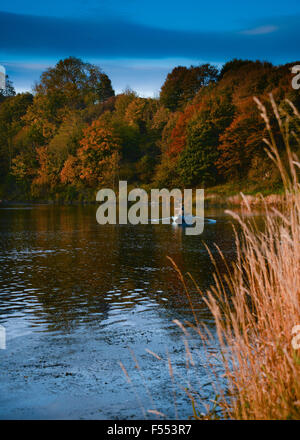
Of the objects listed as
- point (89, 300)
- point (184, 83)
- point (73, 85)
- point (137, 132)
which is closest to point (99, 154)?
point (137, 132)

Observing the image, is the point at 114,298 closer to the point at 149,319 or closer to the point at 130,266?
the point at 149,319

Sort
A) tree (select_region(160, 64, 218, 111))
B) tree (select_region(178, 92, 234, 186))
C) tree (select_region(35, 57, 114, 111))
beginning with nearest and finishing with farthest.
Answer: tree (select_region(178, 92, 234, 186)) < tree (select_region(160, 64, 218, 111)) < tree (select_region(35, 57, 114, 111))

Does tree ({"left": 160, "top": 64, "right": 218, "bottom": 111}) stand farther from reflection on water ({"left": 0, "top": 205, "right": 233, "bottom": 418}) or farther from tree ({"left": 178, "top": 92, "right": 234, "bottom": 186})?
reflection on water ({"left": 0, "top": 205, "right": 233, "bottom": 418})

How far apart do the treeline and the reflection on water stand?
29746 millimetres

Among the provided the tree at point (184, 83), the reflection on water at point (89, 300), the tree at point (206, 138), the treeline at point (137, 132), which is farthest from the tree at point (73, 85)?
the reflection on water at point (89, 300)

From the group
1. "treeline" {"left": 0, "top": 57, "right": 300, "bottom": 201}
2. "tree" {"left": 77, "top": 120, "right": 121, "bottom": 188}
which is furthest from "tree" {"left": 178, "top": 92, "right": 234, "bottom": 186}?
"tree" {"left": 77, "top": 120, "right": 121, "bottom": 188}

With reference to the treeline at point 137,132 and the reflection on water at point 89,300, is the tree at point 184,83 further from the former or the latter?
the reflection on water at point 89,300

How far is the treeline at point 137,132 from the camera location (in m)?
57.3

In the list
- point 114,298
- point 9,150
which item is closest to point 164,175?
point 9,150

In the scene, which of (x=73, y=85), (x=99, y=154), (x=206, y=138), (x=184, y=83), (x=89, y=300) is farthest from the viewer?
(x=73, y=85)

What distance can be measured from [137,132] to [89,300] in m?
66.2

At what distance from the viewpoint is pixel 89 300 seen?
10664 mm

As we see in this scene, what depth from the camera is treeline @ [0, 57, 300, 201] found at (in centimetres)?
5734

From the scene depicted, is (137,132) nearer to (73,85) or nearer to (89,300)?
(73,85)
